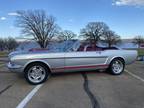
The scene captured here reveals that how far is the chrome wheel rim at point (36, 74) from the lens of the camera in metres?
6.47

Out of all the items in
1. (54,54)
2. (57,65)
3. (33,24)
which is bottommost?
(57,65)

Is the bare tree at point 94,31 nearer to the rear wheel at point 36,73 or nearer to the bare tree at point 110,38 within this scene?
the bare tree at point 110,38

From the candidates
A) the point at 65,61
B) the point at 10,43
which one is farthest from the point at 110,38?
the point at 65,61

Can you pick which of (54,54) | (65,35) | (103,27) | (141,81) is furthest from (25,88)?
(103,27)

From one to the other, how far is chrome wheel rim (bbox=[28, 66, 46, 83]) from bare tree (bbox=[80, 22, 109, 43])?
68063mm

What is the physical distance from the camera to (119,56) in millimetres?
7773

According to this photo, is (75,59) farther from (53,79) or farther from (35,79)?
(35,79)

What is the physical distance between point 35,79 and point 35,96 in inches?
59.4

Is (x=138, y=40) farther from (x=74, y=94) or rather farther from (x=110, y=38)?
(x=74, y=94)

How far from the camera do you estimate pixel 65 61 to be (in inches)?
266

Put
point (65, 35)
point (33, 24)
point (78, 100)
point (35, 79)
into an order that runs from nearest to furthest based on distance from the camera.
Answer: point (78, 100) → point (35, 79) → point (33, 24) → point (65, 35)

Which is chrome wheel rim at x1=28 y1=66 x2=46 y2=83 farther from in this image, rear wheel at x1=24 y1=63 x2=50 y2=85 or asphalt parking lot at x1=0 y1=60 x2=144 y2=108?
asphalt parking lot at x1=0 y1=60 x2=144 y2=108

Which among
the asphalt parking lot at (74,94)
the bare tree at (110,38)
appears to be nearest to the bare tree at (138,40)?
the bare tree at (110,38)

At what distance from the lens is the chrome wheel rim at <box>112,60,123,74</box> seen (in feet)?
25.7
